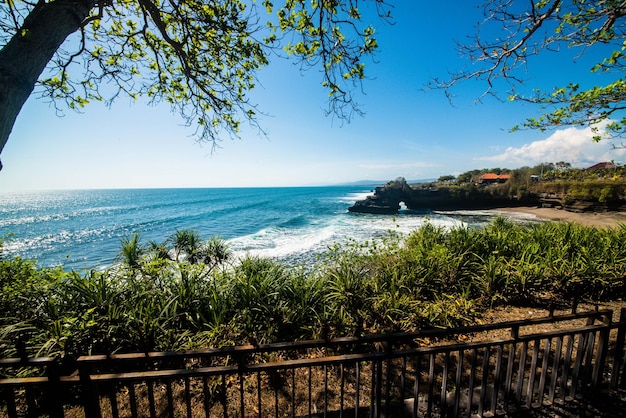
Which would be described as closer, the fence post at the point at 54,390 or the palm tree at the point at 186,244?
the fence post at the point at 54,390

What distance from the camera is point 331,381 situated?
3229 mm

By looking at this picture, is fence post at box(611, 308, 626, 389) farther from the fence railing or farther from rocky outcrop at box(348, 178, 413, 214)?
rocky outcrop at box(348, 178, 413, 214)

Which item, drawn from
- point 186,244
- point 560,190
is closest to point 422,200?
point 560,190

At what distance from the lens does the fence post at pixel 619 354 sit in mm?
2615

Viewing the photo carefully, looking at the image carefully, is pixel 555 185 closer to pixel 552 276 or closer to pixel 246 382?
pixel 552 276

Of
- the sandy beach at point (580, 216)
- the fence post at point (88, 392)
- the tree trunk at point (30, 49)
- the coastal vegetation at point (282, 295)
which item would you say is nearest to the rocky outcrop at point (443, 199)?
the sandy beach at point (580, 216)

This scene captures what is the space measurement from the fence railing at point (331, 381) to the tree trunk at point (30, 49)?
2.39 metres

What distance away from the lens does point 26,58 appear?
251cm

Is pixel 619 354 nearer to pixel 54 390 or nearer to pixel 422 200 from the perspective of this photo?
pixel 54 390

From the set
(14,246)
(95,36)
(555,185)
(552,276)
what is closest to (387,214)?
(555,185)

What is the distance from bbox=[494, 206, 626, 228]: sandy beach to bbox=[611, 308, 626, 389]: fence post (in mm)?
27632

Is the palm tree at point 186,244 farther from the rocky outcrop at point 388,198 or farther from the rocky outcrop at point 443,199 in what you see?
the rocky outcrop at point 388,198

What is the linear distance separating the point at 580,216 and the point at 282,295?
42248 millimetres

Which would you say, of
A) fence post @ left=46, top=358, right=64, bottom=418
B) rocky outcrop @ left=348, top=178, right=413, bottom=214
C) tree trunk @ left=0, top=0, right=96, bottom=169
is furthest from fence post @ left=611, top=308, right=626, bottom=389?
rocky outcrop @ left=348, top=178, right=413, bottom=214
